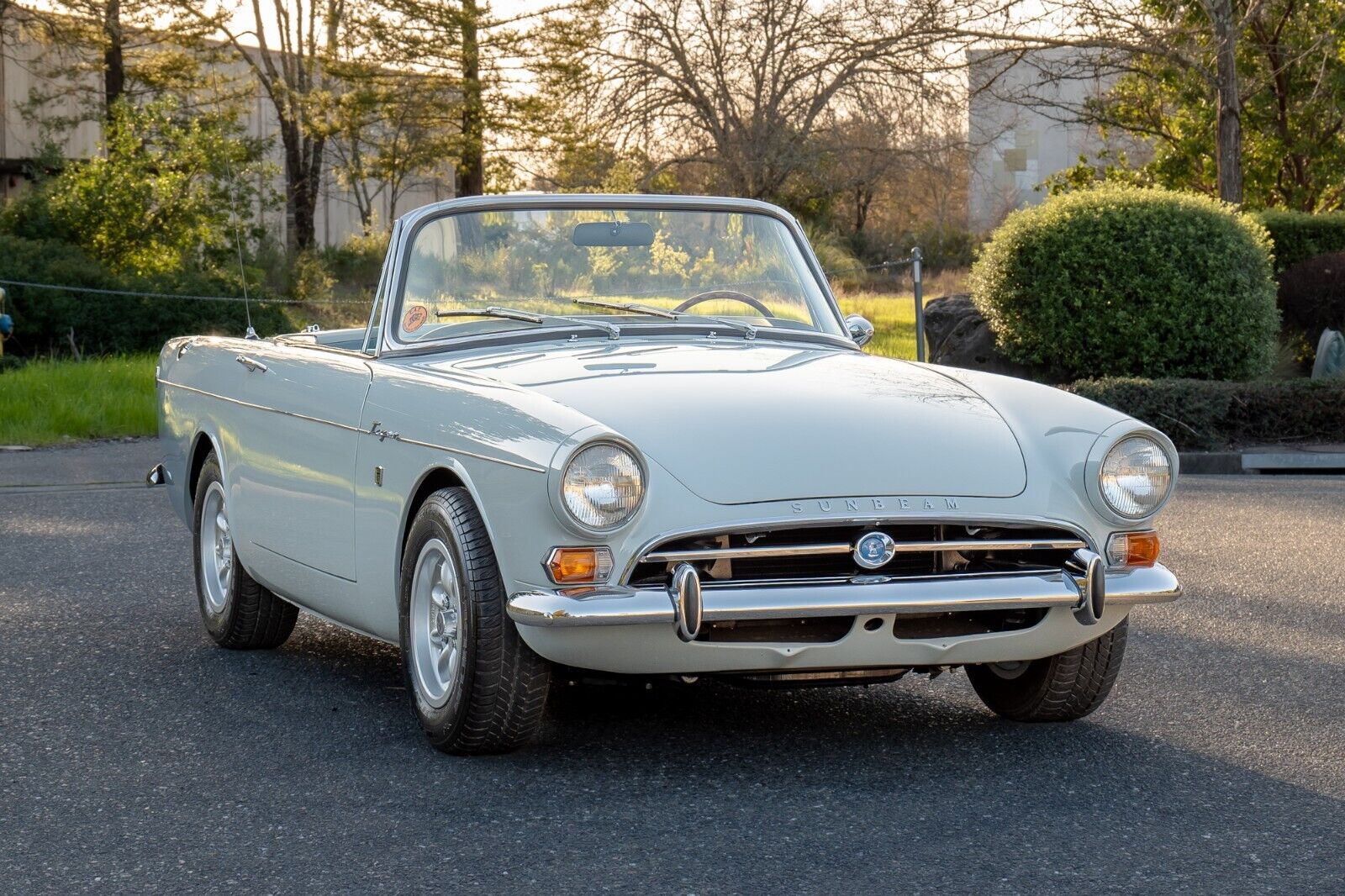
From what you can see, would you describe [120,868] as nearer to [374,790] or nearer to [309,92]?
[374,790]

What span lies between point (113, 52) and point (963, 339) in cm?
2176

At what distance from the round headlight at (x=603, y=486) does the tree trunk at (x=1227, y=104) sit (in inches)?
711

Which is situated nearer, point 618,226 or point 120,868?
point 120,868

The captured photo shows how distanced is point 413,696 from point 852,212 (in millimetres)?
55221

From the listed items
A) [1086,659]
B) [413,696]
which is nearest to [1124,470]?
[1086,659]

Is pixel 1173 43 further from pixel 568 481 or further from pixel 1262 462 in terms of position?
pixel 568 481

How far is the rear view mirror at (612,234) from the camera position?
5766mm

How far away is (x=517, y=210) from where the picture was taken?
5.79 m

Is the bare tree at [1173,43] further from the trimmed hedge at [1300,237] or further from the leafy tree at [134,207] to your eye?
the leafy tree at [134,207]

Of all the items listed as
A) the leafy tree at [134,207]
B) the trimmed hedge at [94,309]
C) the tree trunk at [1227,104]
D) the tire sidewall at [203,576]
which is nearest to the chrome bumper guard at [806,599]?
the tire sidewall at [203,576]

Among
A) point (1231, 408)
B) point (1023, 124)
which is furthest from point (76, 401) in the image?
point (1023, 124)

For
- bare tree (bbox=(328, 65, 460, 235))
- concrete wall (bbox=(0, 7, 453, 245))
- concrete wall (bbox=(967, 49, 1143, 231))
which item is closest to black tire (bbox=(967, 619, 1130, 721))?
concrete wall (bbox=(967, 49, 1143, 231))

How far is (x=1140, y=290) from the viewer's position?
1614cm

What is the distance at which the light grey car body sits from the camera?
413cm
